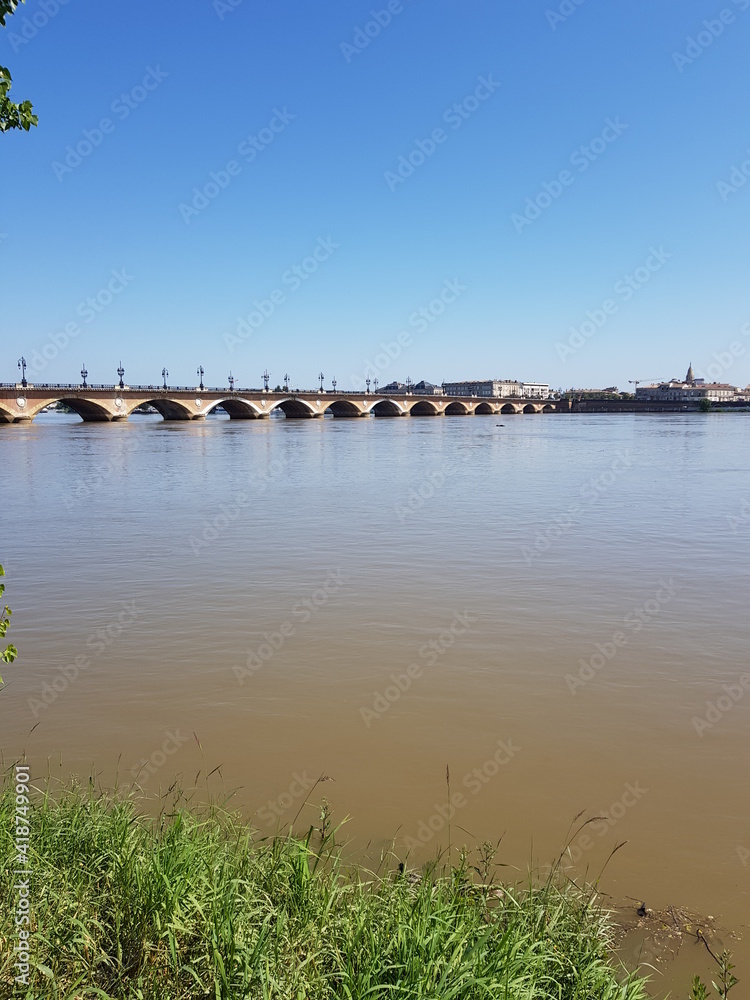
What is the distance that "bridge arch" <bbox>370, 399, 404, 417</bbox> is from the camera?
102756 mm

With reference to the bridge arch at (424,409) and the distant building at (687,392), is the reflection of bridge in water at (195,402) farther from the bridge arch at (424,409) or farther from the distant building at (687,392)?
the distant building at (687,392)

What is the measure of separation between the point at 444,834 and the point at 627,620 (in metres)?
4.19

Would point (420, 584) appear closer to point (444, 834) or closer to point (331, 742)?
point (331, 742)

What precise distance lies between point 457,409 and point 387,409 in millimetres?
20677

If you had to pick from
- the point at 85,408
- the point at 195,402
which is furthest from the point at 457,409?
the point at 85,408

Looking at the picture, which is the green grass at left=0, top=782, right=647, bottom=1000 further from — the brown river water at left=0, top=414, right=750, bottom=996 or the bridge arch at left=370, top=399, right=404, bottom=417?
the bridge arch at left=370, top=399, right=404, bottom=417

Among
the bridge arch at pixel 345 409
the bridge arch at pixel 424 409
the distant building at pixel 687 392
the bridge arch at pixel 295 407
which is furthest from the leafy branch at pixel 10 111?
the distant building at pixel 687 392

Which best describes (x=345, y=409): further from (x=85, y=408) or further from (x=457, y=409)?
(x=85, y=408)

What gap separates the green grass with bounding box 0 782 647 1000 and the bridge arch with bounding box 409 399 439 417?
103 meters

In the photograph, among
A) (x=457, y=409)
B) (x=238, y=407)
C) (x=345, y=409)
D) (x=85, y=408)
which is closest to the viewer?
(x=85, y=408)

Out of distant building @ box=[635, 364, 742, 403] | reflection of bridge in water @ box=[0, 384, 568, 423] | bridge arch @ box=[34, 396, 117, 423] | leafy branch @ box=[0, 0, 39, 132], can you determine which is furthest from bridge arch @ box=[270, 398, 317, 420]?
distant building @ box=[635, 364, 742, 403]

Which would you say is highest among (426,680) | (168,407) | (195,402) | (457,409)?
(195,402)

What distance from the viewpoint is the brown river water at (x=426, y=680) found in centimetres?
365

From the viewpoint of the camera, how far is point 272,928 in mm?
2559
